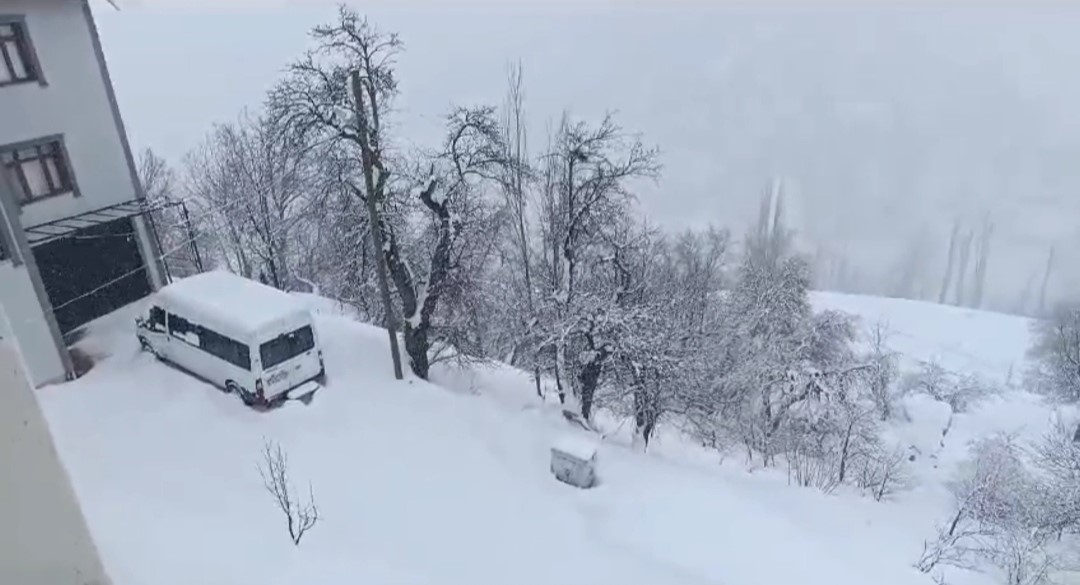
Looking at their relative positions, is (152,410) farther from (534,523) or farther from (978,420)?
(978,420)

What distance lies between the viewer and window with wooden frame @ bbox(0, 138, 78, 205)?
45.1ft

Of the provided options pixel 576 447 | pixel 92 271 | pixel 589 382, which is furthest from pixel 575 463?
pixel 92 271

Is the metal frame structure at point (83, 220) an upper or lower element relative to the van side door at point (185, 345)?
upper

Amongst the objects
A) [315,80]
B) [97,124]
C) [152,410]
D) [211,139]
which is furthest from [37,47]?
[211,139]

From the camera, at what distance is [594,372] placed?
1681 centimetres

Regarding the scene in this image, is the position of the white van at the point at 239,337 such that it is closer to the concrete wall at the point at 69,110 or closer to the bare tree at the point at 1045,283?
the concrete wall at the point at 69,110

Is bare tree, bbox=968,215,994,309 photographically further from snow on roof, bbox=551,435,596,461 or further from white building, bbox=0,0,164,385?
white building, bbox=0,0,164,385

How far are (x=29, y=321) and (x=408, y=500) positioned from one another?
26.9 ft

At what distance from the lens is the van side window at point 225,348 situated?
12.8 metres

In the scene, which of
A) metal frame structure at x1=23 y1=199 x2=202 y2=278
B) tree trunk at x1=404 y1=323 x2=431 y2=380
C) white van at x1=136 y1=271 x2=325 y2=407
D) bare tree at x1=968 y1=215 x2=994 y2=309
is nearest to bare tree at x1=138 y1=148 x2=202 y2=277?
metal frame structure at x1=23 y1=199 x2=202 y2=278

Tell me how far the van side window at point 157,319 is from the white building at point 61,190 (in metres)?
1.59

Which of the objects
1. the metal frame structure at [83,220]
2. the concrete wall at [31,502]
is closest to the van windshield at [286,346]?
the metal frame structure at [83,220]

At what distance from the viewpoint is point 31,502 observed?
1.81 m

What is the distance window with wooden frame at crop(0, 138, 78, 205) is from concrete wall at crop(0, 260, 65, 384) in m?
2.11
